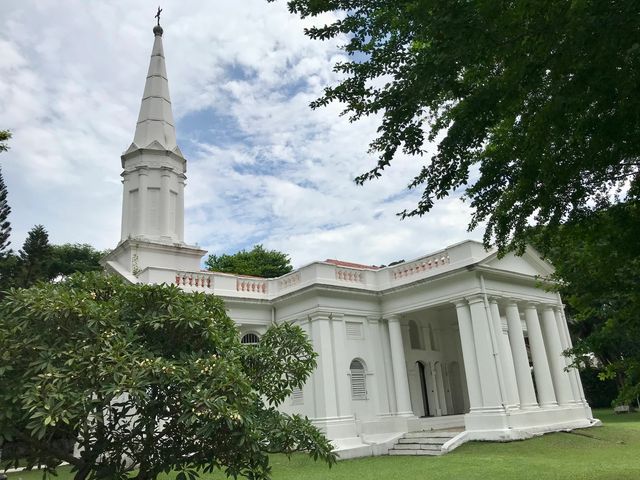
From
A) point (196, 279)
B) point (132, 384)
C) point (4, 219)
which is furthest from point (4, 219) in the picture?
point (132, 384)

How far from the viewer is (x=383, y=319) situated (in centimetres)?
1944

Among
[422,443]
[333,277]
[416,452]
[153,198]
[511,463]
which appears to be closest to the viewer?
[511,463]

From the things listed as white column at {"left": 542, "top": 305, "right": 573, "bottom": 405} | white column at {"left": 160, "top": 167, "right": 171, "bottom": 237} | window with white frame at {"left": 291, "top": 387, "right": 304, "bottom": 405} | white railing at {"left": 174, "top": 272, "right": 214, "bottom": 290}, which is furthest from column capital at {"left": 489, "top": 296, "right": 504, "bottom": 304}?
white column at {"left": 160, "top": 167, "right": 171, "bottom": 237}

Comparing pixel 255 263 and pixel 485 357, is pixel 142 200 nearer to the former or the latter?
pixel 485 357

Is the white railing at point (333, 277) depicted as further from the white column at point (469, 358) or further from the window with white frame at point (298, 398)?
the window with white frame at point (298, 398)

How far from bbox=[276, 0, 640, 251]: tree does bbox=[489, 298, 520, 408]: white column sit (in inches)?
405

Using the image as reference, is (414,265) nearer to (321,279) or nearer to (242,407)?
(321,279)

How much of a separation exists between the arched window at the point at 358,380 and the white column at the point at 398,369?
116cm

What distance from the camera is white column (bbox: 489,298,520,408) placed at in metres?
16.3

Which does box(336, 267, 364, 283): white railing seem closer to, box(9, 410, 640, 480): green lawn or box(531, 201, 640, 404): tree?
box(9, 410, 640, 480): green lawn

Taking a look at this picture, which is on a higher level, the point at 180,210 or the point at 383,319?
the point at 180,210

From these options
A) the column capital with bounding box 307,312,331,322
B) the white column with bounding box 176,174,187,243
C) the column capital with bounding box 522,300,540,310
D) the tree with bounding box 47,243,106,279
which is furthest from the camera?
the tree with bounding box 47,243,106,279

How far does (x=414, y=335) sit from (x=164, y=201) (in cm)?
1133

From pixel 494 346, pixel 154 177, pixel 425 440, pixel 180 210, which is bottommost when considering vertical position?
pixel 425 440
